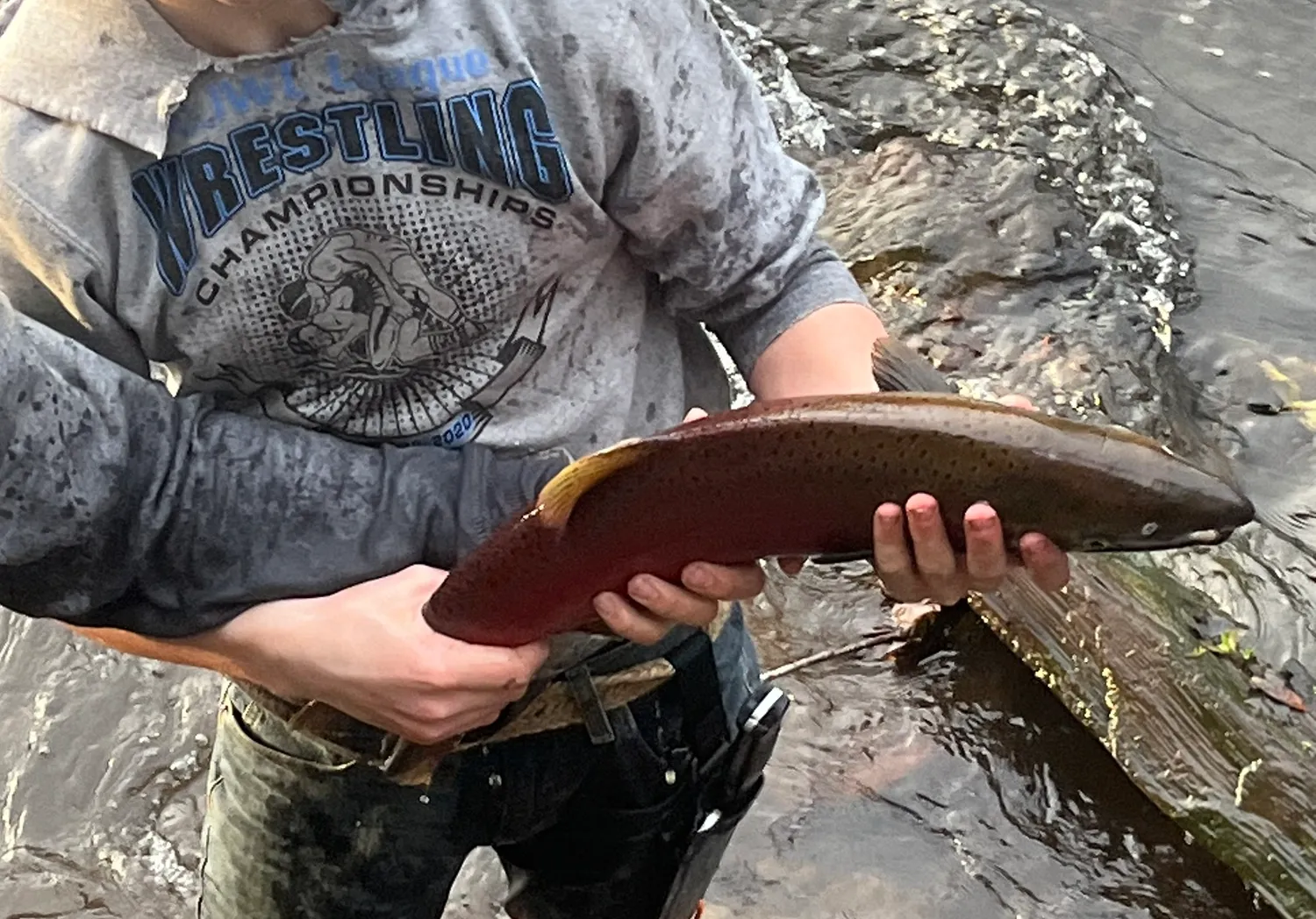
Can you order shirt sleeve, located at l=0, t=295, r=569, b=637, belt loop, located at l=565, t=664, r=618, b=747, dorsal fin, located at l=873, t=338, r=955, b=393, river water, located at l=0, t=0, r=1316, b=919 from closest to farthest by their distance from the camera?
1. shirt sleeve, located at l=0, t=295, r=569, b=637
2. dorsal fin, located at l=873, t=338, r=955, b=393
3. belt loop, located at l=565, t=664, r=618, b=747
4. river water, located at l=0, t=0, r=1316, b=919

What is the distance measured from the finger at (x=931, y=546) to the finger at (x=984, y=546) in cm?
2

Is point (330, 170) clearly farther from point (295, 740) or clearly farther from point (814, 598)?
point (814, 598)

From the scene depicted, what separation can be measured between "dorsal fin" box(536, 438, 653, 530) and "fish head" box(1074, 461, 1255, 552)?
46 centimetres

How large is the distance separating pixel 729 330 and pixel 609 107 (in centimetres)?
41

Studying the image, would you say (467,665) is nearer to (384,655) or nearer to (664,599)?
A: (384,655)

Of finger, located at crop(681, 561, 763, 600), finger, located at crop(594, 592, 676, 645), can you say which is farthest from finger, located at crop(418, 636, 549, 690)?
finger, located at crop(681, 561, 763, 600)

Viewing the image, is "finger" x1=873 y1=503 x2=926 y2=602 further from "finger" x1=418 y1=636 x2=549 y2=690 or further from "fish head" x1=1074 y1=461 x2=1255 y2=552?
"finger" x1=418 y1=636 x2=549 y2=690

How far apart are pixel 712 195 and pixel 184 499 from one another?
26.2 inches

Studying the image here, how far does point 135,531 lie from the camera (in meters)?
1.51

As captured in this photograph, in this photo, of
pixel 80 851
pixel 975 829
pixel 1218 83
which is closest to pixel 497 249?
pixel 975 829

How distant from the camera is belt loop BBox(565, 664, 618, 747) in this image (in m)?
1.77

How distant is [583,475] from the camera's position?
1490 mm

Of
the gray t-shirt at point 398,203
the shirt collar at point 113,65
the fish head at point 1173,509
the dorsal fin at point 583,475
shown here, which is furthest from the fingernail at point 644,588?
the shirt collar at point 113,65

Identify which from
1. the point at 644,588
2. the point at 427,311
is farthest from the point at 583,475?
the point at 427,311
